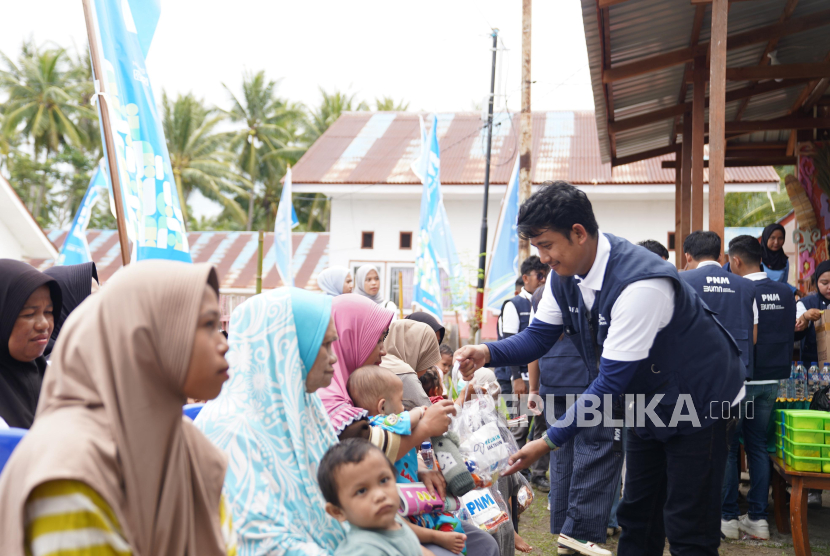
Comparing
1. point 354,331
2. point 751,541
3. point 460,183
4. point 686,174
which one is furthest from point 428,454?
point 460,183

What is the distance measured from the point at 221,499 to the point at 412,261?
1803 centimetres

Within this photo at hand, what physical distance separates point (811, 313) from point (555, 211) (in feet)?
12.8

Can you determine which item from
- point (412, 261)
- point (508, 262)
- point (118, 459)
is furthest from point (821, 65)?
point (412, 261)

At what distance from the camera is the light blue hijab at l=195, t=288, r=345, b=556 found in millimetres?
1948

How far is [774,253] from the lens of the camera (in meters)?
7.35

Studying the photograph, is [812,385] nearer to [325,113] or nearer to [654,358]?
[654,358]

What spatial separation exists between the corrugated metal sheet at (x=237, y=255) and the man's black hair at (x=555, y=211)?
18.0 metres

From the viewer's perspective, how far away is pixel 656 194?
687 inches

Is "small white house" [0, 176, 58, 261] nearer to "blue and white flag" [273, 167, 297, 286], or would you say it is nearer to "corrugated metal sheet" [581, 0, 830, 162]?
"blue and white flag" [273, 167, 297, 286]

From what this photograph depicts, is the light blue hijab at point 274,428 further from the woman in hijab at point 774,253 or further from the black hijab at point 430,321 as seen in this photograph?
the woman in hijab at point 774,253

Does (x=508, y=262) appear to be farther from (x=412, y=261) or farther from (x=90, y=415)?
(x=412, y=261)

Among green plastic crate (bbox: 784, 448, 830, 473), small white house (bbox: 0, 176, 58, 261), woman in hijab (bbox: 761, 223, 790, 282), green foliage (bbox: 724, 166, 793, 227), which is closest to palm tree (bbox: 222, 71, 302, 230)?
small white house (bbox: 0, 176, 58, 261)

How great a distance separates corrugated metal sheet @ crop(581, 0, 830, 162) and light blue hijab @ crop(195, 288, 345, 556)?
183 inches

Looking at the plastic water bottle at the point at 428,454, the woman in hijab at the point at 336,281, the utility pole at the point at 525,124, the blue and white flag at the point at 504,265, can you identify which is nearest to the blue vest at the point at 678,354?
the plastic water bottle at the point at 428,454
